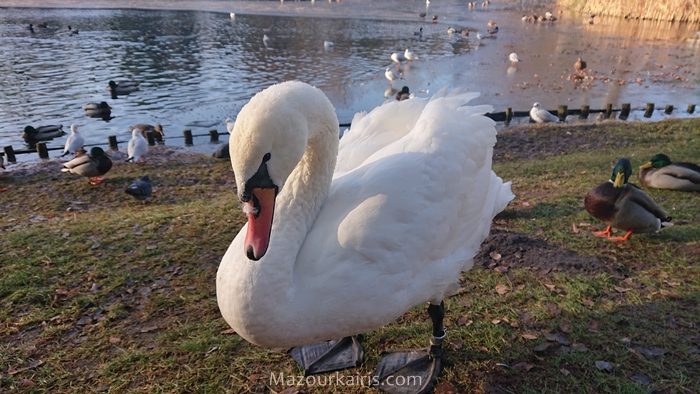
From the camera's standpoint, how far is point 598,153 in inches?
392

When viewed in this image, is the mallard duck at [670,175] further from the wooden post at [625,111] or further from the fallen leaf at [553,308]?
the wooden post at [625,111]

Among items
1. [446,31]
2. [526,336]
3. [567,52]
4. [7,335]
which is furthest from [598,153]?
[446,31]

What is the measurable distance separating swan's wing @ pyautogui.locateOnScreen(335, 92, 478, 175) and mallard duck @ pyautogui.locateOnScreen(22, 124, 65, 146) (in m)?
12.6

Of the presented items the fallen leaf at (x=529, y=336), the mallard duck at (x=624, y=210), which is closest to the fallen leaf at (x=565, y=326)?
the fallen leaf at (x=529, y=336)

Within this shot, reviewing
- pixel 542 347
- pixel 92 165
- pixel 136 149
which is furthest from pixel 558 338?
pixel 136 149

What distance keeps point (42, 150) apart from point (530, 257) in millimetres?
12440

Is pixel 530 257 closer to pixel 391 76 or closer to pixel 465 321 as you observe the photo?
pixel 465 321

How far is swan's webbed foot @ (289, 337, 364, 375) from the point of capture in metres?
3.57

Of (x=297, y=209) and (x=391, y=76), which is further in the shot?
(x=391, y=76)

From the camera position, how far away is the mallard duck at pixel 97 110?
52.5ft

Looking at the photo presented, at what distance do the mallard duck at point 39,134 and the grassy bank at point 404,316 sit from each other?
8.04m

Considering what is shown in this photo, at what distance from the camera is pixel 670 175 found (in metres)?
6.91

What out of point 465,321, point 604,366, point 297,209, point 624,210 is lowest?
point 465,321

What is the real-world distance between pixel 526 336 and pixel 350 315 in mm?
1716
